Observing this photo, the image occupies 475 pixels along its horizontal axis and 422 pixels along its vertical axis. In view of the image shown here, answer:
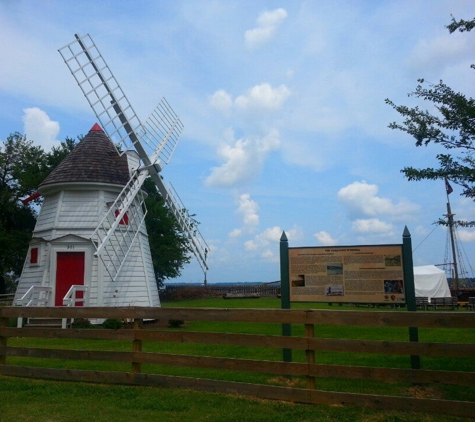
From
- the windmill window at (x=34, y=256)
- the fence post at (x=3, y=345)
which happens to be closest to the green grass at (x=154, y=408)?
the fence post at (x=3, y=345)

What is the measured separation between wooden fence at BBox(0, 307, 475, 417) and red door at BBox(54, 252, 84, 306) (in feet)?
36.6

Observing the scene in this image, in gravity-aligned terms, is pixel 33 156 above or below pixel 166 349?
above

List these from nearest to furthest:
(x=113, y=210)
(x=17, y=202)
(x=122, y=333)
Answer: (x=122, y=333) < (x=113, y=210) < (x=17, y=202)

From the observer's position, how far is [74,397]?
6.55m

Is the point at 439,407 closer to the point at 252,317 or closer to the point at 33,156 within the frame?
the point at 252,317

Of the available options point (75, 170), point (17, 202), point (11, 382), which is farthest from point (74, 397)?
point (17, 202)

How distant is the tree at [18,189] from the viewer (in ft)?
101

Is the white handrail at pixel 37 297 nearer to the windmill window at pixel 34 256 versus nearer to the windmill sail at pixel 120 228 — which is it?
the windmill window at pixel 34 256

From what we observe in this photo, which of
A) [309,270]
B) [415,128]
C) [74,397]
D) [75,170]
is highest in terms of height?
[75,170]

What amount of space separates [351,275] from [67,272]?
574 inches

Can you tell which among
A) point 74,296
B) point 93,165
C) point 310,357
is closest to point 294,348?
point 310,357

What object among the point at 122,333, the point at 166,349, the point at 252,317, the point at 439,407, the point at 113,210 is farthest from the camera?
the point at 113,210

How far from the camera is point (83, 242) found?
19.0 m

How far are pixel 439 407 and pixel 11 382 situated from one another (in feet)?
21.2
